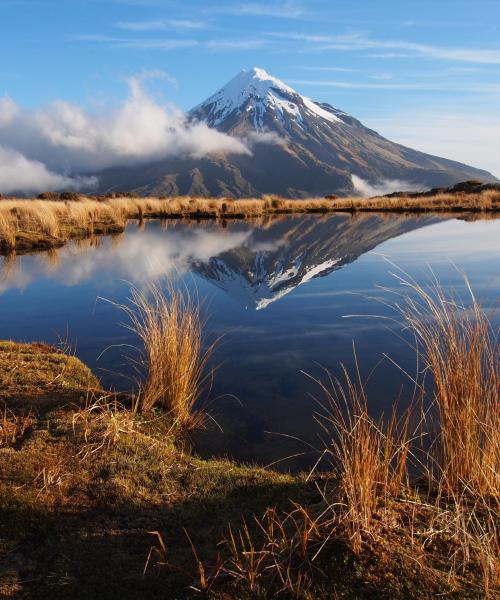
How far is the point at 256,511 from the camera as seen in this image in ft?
10.9

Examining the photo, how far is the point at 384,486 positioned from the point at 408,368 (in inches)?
138

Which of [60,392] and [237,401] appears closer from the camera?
[60,392]

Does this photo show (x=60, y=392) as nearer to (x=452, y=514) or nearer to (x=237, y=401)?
(x=237, y=401)

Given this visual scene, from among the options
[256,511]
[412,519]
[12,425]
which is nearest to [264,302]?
[12,425]

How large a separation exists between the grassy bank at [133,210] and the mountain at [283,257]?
582 centimetres

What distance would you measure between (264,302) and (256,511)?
6795 millimetres

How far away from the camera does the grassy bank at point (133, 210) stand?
17188 mm

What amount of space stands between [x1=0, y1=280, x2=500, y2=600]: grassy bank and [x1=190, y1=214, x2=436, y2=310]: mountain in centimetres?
589

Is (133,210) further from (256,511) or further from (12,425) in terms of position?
(256,511)

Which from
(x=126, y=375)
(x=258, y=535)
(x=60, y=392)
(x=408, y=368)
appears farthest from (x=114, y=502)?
(x=408, y=368)

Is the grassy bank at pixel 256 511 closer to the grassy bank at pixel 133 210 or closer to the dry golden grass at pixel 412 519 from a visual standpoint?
the dry golden grass at pixel 412 519

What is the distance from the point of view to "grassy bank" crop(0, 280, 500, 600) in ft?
8.38

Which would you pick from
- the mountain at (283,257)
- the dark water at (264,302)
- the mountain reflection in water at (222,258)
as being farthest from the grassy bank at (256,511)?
the mountain reflection in water at (222,258)

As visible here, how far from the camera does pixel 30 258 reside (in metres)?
15.0
